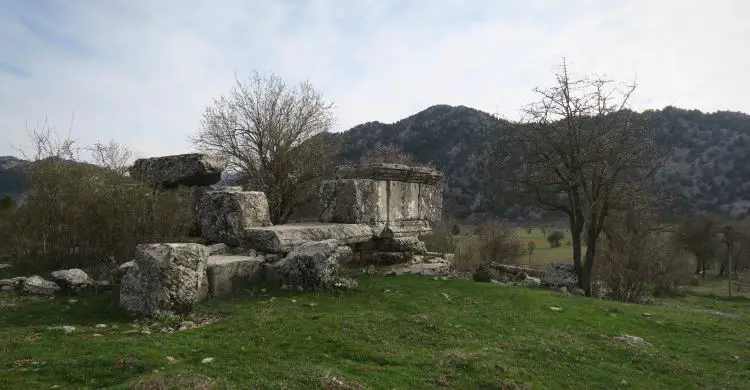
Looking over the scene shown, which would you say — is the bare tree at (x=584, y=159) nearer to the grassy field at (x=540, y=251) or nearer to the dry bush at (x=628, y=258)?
the dry bush at (x=628, y=258)

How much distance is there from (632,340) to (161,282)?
273 inches

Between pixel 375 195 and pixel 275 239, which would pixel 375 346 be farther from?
pixel 375 195

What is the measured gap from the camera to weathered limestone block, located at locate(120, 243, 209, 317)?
759 cm

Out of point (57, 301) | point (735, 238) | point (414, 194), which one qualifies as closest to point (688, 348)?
point (414, 194)

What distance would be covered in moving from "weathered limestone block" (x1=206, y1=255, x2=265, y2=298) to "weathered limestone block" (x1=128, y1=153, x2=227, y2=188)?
3574 mm

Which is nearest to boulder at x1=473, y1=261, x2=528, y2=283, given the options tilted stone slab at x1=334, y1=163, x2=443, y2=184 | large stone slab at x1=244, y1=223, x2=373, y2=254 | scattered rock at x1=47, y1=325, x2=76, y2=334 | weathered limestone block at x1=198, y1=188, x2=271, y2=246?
tilted stone slab at x1=334, y1=163, x2=443, y2=184

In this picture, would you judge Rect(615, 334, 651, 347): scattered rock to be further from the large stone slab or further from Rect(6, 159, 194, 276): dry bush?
Rect(6, 159, 194, 276): dry bush

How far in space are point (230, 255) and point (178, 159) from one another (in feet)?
12.9

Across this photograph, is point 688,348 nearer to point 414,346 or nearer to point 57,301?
point 414,346

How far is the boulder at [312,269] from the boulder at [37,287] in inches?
145

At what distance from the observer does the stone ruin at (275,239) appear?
25.4 ft

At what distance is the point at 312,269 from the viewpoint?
9.42 m

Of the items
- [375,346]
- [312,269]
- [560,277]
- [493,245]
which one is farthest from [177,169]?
[493,245]

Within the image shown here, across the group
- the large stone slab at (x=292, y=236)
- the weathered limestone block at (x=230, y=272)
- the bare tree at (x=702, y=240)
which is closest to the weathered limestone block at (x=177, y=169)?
the large stone slab at (x=292, y=236)
